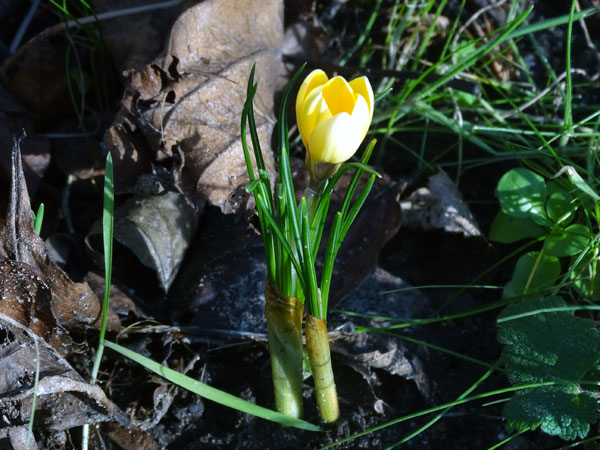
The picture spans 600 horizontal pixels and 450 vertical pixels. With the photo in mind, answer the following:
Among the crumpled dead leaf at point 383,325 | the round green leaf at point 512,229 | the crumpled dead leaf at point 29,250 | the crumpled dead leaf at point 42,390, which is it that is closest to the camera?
the crumpled dead leaf at point 42,390

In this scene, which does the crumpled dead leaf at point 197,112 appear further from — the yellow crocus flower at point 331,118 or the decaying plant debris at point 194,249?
the yellow crocus flower at point 331,118

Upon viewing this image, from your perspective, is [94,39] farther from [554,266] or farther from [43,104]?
[554,266]

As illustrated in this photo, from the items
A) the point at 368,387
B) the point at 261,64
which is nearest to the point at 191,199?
the point at 261,64

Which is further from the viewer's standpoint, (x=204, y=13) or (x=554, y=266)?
(x=204, y=13)

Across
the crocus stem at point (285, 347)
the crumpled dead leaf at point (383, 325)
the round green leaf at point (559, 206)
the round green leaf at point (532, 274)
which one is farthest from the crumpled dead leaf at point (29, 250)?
the round green leaf at point (559, 206)

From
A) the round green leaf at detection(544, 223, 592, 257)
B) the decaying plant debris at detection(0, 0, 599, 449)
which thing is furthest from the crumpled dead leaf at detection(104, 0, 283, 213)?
the round green leaf at detection(544, 223, 592, 257)

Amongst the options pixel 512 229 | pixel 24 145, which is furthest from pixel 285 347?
pixel 24 145
